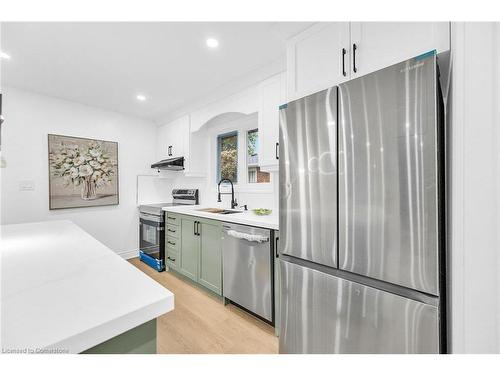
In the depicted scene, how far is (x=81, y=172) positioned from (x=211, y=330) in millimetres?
2771

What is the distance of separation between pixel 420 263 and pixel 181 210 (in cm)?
246

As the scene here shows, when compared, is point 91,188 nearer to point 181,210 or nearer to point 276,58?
point 181,210

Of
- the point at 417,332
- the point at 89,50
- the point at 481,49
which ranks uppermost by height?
the point at 89,50

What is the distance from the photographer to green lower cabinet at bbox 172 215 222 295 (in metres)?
2.36

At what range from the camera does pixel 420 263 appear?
3.22 ft

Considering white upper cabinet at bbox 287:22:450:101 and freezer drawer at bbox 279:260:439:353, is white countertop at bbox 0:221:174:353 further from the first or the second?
white upper cabinet at bbox 287:22:450:101

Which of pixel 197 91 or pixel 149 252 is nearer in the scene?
pixel 197 91

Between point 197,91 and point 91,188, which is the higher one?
point 197,91

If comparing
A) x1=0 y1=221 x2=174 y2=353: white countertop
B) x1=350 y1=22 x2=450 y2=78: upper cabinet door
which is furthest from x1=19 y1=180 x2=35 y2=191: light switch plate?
x1=350 y1=22 x2=450 y2=78: upper cabinet door

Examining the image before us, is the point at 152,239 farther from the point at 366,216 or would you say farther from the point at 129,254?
the point at 366,216

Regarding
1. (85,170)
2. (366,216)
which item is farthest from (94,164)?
(366,216)

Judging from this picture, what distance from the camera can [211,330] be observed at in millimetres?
1906

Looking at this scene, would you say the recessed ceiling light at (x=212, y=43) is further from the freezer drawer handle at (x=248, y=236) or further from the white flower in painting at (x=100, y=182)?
the white flower in painting at (x=100, y=182)

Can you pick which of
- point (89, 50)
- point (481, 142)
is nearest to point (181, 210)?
point (89, 50)
